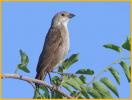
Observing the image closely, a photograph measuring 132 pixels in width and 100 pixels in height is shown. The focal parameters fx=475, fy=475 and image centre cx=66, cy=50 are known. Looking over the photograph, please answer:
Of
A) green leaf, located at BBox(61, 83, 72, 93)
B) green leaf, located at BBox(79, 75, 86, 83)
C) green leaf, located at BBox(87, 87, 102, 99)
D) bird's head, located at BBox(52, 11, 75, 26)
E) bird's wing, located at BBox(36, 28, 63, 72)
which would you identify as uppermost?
Answer: green leaf, located at BBox(79, 75, 86, 83)

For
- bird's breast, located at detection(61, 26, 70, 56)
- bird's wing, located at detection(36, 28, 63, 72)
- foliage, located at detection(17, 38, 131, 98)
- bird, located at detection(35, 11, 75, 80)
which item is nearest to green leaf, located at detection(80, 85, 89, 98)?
foliage, located at detection(17, 38, 131, 98)

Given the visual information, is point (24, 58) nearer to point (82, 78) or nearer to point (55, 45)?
point (82, 78)

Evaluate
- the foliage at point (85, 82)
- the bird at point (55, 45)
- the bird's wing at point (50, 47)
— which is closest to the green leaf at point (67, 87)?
the foliage at point (85, 82)

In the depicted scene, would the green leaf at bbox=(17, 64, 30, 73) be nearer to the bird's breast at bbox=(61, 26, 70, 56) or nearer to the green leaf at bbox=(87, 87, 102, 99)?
the green leaf at bbox=(87, 87, 102, 99)

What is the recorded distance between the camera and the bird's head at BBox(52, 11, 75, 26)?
9938 mm

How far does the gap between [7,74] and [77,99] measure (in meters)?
0.81

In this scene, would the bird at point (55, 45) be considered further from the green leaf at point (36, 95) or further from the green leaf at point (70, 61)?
the green leaf at point (36, 95)

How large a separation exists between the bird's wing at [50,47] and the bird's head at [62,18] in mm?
277

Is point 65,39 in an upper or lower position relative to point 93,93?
lower

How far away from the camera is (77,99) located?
387 cm

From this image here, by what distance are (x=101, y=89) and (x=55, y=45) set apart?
5.22 metres

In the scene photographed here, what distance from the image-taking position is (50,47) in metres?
9.09

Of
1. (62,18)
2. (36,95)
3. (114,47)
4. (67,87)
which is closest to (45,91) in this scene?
(36,95)

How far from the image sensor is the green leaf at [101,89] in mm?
3931
